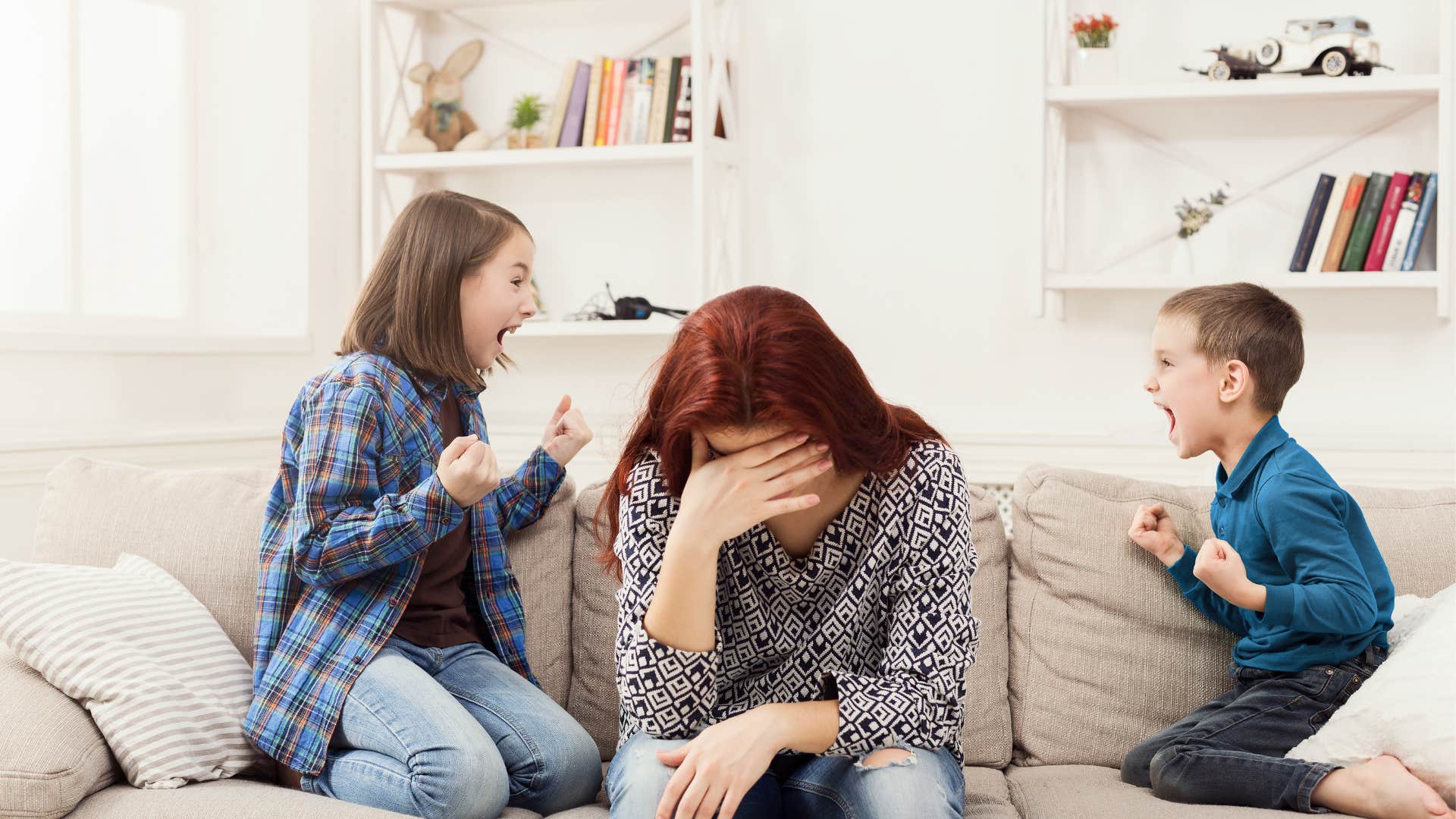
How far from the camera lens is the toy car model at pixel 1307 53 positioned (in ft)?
8.98

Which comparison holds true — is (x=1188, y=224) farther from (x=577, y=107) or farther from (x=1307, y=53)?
(x=577, y=107)

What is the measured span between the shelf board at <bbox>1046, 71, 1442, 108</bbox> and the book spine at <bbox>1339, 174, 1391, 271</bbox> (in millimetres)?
193

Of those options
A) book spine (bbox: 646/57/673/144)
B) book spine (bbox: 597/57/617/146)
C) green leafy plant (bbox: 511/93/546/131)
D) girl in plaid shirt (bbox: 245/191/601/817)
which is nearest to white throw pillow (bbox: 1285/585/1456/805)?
girl in plaid shirt (bbox: 245/191/601/817)

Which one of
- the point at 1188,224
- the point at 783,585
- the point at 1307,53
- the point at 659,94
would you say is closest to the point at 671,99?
the point at 659,94

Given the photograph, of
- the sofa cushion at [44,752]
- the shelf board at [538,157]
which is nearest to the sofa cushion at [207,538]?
the sofa cushion at [44,752]

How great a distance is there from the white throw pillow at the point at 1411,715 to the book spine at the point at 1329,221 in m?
1.36

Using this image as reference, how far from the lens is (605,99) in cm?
323

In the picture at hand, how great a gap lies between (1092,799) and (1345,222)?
1.74 meters

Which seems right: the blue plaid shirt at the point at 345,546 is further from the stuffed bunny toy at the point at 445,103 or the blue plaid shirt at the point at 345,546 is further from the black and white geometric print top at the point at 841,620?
the stuffed bunny toy at the point at 445,103

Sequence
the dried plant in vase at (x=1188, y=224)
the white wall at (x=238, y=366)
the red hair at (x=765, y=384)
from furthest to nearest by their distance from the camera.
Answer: the dried plant in vase at (x=1188, y=224) → the white wall at (x=238, y=366) → the red hair at (x=765, y=384)

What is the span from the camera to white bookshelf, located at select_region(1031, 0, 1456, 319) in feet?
8.86

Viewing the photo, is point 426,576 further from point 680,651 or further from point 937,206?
point 937,206

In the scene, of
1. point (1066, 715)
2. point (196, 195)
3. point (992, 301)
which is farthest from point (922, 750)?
point (196, 195)

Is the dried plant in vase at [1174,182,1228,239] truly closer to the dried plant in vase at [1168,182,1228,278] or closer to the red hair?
the dried plant in vase at [1168,182,1228,278]
